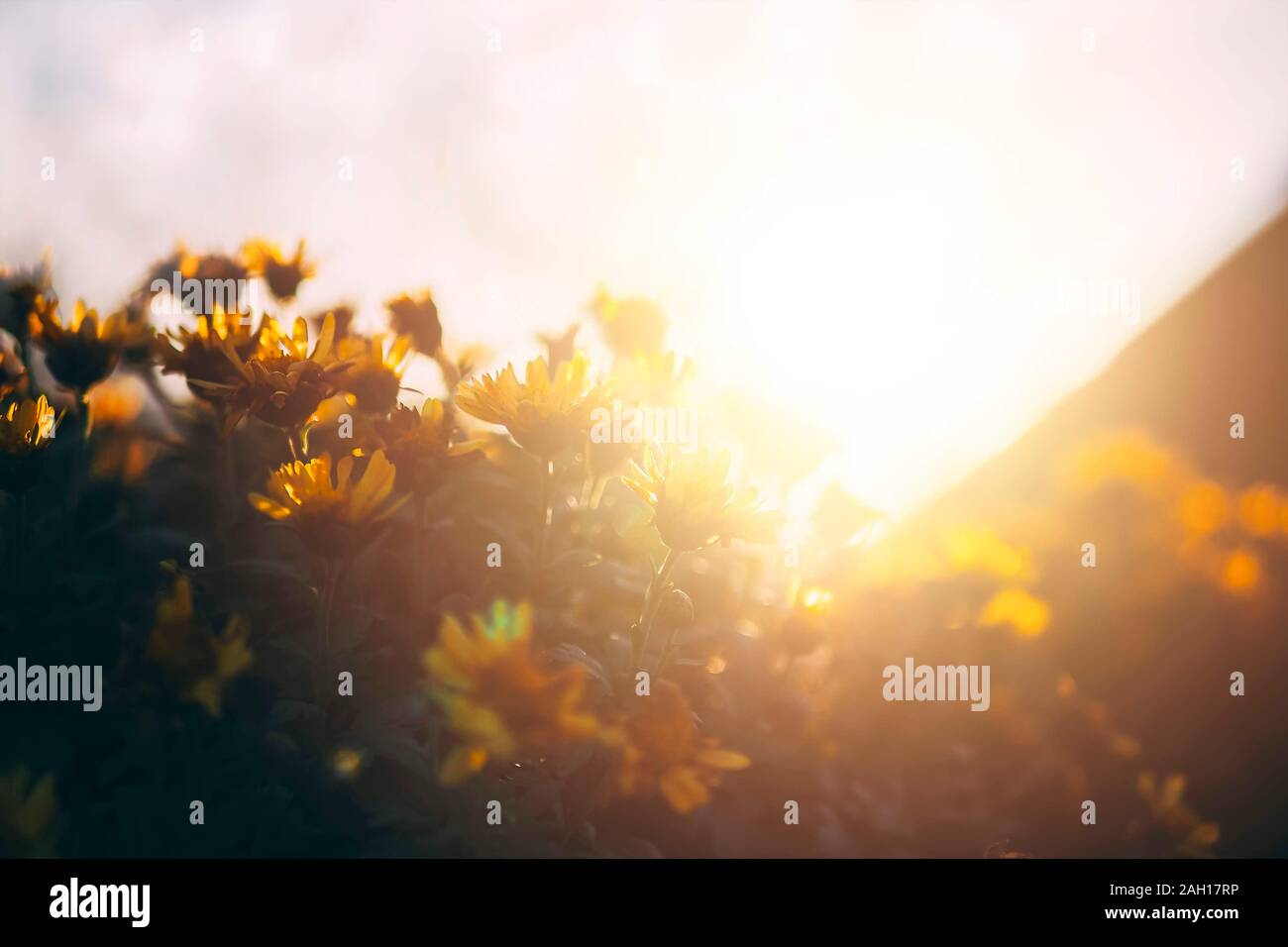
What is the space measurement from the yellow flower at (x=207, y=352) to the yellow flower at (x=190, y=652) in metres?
0.31

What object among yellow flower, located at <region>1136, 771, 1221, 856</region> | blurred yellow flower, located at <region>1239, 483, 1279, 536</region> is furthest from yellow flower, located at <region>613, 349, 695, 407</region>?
blurred yellow flower, located at <region>1239, 483, 1279, 536</region>

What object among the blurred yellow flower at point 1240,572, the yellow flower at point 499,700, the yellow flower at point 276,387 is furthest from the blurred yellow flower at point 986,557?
the yellow flower at point 276,387

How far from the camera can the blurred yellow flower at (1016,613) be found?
68.2 inches

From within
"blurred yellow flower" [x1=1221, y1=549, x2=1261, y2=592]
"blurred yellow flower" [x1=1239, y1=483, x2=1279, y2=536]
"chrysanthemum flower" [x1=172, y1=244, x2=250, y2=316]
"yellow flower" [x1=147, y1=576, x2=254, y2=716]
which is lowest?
"yellow flower" [x1=147, y1=576, x2=254, y2=716]

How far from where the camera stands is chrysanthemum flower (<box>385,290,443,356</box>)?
1555 mm

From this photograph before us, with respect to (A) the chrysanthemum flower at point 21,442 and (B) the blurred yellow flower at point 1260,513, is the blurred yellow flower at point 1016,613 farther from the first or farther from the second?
(A) the chrysanthemum flower at point 21,442

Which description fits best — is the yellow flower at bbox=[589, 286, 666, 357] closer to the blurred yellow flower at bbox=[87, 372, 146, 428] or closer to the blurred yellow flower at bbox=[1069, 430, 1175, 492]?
the blurred yellow flower at bbox=[87, 372, 146, 428]

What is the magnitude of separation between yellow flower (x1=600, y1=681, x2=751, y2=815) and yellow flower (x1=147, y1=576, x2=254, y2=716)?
1.79 feet

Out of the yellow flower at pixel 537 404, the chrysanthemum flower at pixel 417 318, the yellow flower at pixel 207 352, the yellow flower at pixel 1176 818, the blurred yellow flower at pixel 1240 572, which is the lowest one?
the yellow flower at pixel 1176 818

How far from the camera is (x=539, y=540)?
1460mm

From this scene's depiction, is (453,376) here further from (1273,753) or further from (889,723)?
(1273,753)

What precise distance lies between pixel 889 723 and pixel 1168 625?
3.70 ft

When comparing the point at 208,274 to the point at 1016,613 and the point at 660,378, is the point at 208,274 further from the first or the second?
the point at 1016,613
